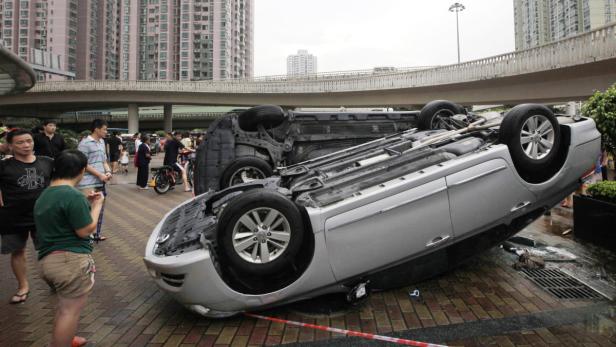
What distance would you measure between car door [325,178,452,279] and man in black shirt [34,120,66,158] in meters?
5.12

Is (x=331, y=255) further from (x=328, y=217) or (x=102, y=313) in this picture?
(x=102, y=313)

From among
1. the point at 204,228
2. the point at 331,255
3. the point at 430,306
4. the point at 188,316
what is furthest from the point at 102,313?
the point at 430,306

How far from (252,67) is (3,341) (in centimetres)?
12835

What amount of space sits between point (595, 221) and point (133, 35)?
390 ft

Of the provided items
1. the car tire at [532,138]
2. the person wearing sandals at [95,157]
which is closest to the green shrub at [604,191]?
the car tire at [532,138]

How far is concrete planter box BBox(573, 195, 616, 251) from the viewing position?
4.89m

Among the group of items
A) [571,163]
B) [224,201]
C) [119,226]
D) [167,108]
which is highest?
[167,108]

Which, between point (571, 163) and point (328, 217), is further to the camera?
point (571, 163)

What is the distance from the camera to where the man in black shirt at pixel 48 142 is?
19.0ft

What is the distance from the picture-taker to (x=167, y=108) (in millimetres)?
49812

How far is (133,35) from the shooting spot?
341ft

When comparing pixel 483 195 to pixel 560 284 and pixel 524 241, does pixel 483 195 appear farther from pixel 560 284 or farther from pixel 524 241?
pixel 524 241

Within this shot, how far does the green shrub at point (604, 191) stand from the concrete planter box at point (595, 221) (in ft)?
0.25

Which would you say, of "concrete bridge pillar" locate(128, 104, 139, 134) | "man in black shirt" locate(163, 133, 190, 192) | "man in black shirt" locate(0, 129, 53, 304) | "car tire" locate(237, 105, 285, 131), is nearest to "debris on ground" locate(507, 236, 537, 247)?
"car tire" locate(237, 105, 285, 131)
